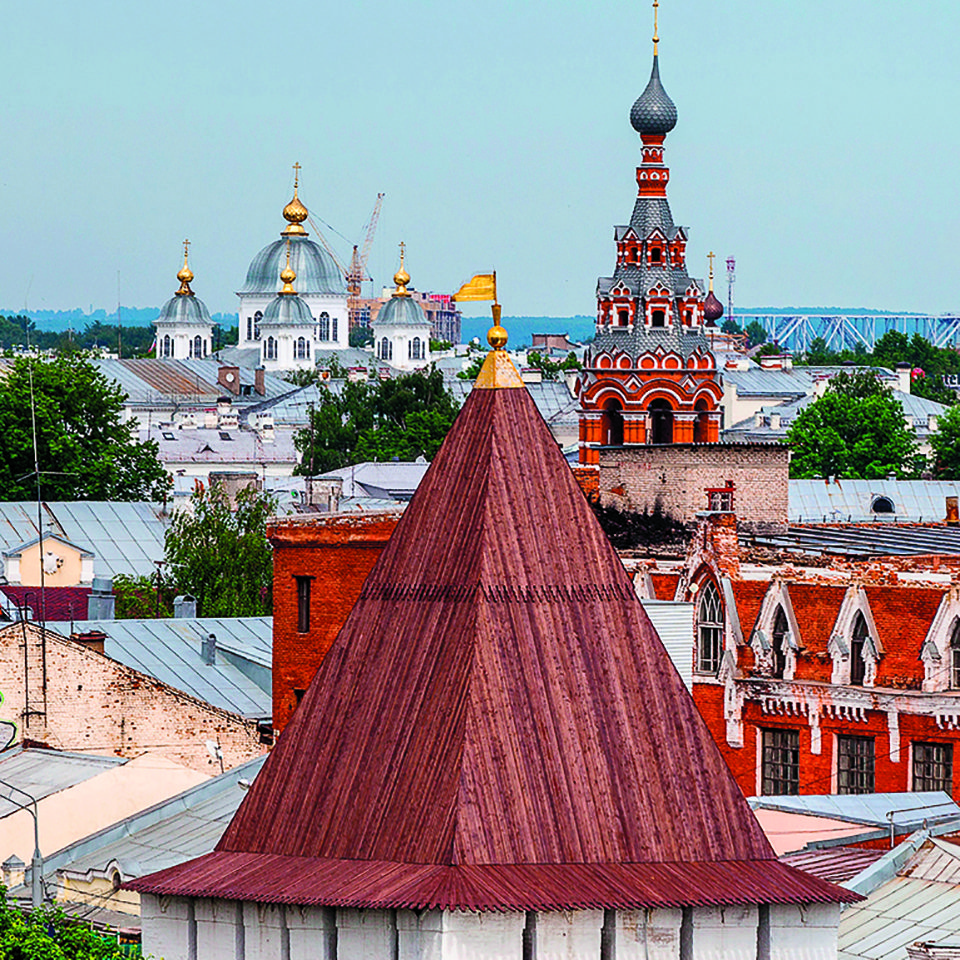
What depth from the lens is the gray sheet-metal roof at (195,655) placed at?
131 ft

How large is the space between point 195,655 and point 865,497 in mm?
41760

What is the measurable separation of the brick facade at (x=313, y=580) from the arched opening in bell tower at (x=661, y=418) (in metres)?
19.8

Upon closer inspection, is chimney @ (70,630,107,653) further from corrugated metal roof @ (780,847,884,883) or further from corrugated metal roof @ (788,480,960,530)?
corrugated metal roof @ (788,480,960,530)

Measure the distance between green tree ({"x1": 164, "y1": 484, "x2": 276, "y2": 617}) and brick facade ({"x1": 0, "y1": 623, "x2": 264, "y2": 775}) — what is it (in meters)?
24.0

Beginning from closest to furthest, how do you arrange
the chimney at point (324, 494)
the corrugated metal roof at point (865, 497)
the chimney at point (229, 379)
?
1. the chimney at point (324, 494)
2. the corrugated metal roof at point (865, 497)
3. the chimney at point (229, 379)

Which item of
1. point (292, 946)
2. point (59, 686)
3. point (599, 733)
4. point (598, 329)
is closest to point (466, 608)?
point (599, 733)

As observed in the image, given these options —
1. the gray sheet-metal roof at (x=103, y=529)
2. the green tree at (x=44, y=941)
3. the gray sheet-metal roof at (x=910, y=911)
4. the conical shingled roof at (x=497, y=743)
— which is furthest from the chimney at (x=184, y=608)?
the conical shingled roof at (x=497, y=743)

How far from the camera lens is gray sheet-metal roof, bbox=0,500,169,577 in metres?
65.4

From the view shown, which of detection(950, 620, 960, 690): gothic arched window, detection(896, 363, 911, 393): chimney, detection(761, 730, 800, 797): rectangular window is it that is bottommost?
detection(761, 730, 800, 797): rectangular window

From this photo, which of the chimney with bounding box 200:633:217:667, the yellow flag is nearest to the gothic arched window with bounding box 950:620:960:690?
the chimney with bounding box 200:633:217:667

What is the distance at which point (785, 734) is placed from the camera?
3562 centimetres

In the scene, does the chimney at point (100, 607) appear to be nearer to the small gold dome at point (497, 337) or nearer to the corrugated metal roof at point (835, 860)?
the corrugated metal roof at point (835, 860)

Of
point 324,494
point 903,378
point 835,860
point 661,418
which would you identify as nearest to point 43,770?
point 835,860

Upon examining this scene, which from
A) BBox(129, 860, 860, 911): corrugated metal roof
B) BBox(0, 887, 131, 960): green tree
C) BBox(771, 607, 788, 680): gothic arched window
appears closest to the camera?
BBox(129, 860, 860, 911): corrugated metal roof
